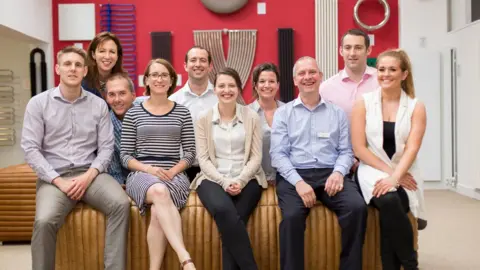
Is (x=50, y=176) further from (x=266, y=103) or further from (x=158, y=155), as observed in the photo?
(x=266, y=103)

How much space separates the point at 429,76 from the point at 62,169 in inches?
209

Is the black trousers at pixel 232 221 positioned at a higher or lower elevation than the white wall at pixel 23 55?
lower

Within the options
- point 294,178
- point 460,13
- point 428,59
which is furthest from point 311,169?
point 460,13

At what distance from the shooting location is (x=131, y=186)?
3225 millimetres

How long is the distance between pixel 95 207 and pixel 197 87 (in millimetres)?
1261

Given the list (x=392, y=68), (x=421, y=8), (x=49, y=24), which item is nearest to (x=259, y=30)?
(x=421, y=8)

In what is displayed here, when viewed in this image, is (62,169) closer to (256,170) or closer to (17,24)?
(256,170)

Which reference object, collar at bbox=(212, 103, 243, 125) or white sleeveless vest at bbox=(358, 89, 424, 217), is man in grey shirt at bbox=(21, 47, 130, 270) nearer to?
collar at bbox=(212, 103, 243, 125)

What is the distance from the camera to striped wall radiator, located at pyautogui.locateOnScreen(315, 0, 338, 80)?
23.1 feet

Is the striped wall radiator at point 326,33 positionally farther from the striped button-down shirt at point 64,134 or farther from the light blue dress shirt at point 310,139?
the striped button-down shirt at point 64,134

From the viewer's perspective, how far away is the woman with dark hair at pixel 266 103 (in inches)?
144

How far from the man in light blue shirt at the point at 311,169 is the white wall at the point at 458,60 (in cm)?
368

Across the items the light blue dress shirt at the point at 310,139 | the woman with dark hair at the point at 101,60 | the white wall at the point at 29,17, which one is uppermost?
the white wall at the point at 29,17

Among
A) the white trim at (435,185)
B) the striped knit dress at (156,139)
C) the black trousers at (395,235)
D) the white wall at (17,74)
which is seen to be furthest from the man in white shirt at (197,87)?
the white trim at (435,185)
